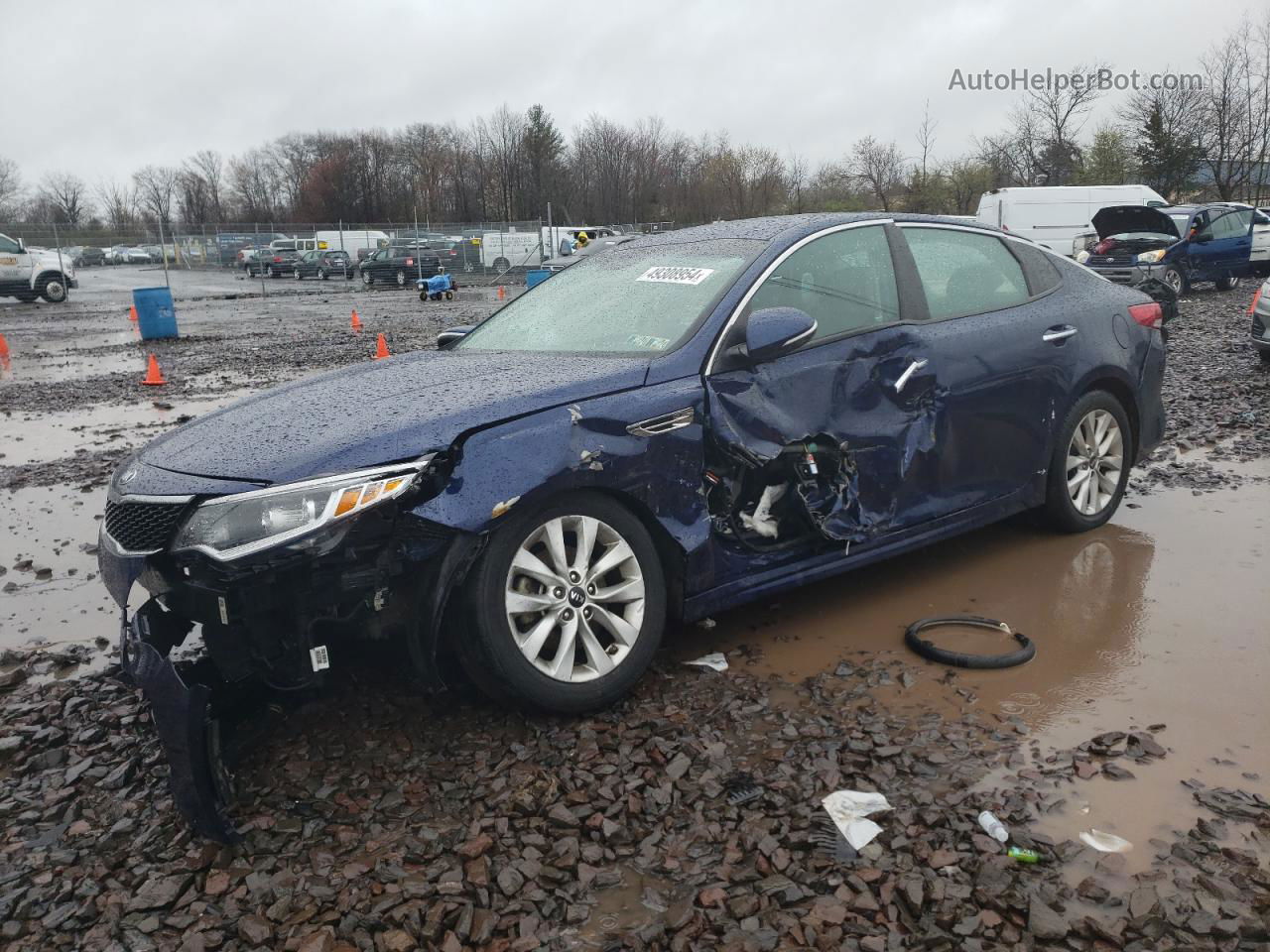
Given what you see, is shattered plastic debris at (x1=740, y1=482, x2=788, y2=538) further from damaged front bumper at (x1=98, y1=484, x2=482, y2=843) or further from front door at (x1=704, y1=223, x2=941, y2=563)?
damaged front bumper at (x1=98, y1=484, x2=482, y2=843)

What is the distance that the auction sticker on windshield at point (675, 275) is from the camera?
166 inches

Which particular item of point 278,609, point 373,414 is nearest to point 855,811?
point 278,609

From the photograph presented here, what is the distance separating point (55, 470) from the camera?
7941 millimetres

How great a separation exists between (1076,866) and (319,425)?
8.77 feet

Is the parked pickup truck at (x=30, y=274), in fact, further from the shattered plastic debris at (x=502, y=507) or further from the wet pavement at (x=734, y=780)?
the shattered plastic debris at (x=502, y=507)

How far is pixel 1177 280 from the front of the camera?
786 inches

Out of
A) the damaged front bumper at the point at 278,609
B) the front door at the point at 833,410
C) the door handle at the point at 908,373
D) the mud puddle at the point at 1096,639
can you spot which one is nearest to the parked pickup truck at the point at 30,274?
the damaged front bumper at the point at 278,609

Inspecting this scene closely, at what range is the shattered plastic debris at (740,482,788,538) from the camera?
156 inches

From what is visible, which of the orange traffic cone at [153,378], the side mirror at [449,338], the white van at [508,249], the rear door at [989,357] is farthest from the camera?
the white van at [508,249]

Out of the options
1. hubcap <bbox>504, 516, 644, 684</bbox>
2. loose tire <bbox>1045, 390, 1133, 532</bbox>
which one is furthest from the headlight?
loose tire <bbox>1045, 390, 1133, 532</bbox>

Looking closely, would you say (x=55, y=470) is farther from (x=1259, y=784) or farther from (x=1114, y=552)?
(x=1259, y=784)

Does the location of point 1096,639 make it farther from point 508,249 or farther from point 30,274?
point 508,249

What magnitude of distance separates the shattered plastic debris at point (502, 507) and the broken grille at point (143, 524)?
0.97 m

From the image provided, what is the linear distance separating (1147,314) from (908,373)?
198cm
